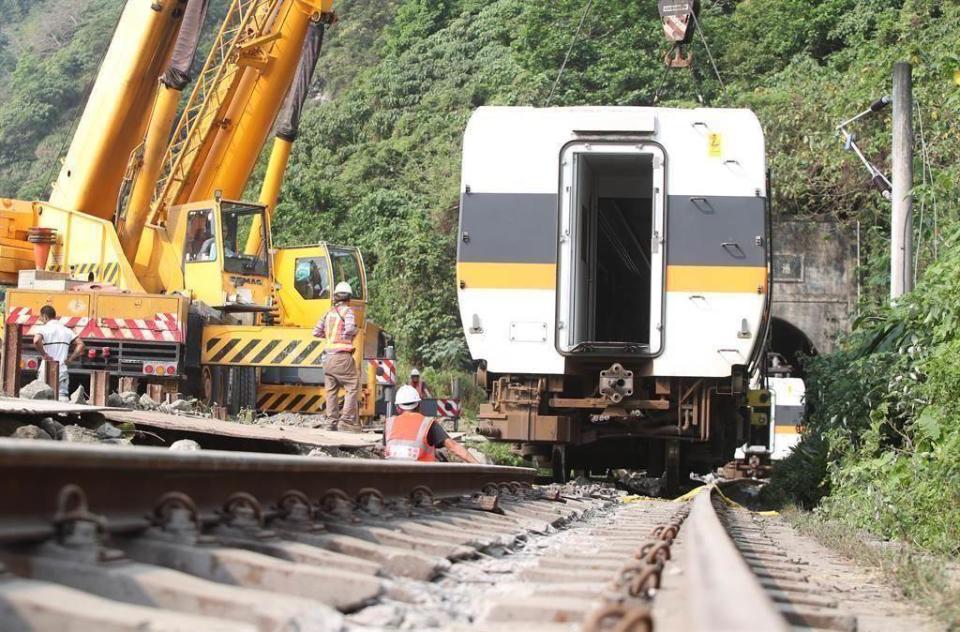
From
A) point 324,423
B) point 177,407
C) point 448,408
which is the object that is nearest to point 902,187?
point 324,423

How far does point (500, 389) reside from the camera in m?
11.4

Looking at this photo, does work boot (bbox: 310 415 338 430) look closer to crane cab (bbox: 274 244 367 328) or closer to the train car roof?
crane cab (bbox: 274 244 367 328)

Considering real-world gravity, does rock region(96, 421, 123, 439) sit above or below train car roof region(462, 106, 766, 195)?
below

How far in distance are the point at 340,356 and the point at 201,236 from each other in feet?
15.9

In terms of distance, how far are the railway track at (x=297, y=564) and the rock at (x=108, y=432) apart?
329cm

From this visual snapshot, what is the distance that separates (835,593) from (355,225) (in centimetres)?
3013

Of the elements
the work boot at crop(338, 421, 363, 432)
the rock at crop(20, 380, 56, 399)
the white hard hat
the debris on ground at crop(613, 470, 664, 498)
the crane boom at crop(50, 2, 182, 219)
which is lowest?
the debris on ground at crop(613, 470, 664, 498)

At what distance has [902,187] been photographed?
569 inches

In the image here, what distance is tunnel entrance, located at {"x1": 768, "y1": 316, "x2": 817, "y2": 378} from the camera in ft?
86.2

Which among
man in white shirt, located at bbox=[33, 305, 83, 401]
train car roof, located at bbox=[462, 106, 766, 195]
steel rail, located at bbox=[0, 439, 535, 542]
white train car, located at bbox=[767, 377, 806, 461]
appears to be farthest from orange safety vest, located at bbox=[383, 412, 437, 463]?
white train car, located at bbox=[767, 377, 806, 461]

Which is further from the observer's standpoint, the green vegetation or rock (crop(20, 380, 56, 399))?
rock (crop(20, 380, 56, 399))

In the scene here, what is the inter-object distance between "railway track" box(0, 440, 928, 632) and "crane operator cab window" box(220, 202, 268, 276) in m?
12.4

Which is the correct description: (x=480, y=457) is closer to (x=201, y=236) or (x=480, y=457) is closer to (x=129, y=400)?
(x=129, y=400)

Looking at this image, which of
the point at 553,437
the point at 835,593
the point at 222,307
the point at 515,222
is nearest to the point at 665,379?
the point at 553,437
